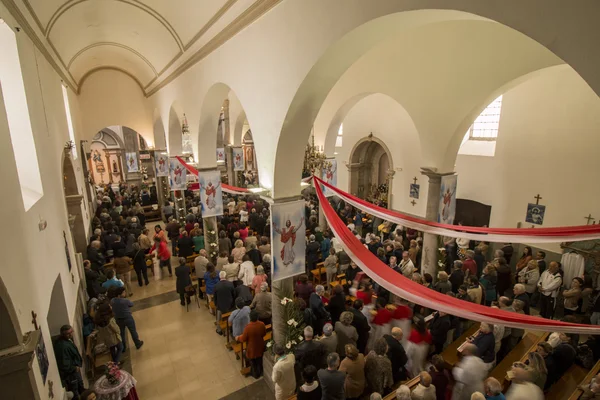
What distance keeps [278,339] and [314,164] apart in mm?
3528

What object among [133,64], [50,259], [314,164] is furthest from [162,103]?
[50,259]

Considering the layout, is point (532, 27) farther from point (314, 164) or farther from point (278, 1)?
point (314, 164)

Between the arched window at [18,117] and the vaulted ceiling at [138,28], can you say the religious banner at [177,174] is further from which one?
the arched window at [18,117]

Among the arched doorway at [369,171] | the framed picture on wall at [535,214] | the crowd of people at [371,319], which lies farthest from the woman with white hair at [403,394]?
the arched doorway at [369,171]

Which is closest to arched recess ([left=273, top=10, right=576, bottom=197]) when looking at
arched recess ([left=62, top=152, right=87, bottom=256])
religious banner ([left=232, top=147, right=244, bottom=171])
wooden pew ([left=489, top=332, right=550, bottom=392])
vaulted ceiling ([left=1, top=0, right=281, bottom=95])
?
vaulted ceiling ([left=1, top=0, right=281, bottom=95])

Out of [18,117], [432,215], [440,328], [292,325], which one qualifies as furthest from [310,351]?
[18,117]

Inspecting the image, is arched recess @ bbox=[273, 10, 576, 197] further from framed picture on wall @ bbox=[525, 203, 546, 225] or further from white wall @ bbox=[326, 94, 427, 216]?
white wall @ bbox=[326, 94, 427, 216]

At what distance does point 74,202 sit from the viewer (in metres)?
9.46

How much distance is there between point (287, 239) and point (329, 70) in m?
2.78

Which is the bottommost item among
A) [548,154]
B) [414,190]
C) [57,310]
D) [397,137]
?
[57,310]

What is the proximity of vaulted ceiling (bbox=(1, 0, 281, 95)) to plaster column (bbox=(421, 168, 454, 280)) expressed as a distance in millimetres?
5176

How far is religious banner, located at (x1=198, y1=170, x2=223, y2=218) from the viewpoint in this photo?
9531 millimetres

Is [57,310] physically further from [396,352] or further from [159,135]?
[159,135]

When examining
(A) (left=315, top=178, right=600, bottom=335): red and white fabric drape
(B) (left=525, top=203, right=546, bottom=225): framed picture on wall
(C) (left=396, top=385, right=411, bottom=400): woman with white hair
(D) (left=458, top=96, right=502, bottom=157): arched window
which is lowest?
(C) (left=396, top=385, right=411, bottom=400): woman with white hair
